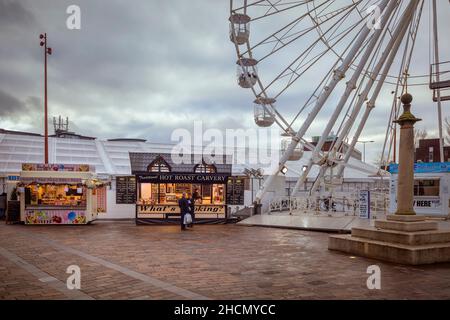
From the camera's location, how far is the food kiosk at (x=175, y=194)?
2095 cm

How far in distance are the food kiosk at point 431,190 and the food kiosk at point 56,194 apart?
1638 cm

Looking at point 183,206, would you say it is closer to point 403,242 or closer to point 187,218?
point 187,218

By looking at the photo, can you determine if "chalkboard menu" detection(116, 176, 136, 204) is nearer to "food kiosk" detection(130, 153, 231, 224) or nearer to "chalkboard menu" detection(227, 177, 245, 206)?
"food kiosk" detection(130, 153, 231, 224)

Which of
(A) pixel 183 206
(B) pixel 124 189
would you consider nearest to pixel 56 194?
(B) pixel 124 189

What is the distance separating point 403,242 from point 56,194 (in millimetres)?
17906

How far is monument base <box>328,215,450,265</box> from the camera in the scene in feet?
31.4

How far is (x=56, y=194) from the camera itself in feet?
68.8

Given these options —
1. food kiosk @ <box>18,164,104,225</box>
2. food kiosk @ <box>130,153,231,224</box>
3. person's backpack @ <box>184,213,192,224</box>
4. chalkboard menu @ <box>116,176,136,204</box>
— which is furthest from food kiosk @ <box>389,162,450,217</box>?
chalkboard menu @ <box>116,176,136,204</box>

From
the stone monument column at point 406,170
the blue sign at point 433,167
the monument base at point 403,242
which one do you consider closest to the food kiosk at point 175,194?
the blue sign at point 433,167

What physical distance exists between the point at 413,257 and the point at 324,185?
14.9m

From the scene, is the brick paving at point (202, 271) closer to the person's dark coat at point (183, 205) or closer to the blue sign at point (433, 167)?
the person's dark coat at point (183, 205)
